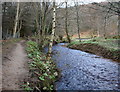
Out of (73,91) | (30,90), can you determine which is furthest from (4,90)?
(73,91)

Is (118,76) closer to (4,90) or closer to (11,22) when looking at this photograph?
(4,90)

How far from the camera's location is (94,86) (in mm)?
5309

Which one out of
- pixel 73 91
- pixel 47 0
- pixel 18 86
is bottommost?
pixel 73 91

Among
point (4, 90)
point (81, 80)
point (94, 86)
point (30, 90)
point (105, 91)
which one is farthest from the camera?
point (81, 80)

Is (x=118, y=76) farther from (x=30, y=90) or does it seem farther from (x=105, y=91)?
(x=30, y=90)

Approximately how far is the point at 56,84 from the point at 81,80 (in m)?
1.36

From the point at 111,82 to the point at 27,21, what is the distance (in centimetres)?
3209

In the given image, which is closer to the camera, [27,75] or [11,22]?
[27,75]

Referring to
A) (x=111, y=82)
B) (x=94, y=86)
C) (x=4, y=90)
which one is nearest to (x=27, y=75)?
(x=4, y=90)

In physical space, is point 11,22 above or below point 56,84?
above

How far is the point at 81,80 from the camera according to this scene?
6043 millimetres

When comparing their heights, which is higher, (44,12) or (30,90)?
(44,12)

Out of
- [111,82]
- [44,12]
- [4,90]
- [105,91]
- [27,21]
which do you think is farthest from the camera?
[27,21]

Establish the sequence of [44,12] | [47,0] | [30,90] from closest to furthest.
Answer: [30,90], [47,0], [44,12]
